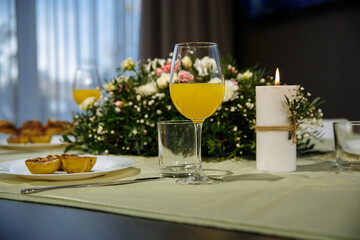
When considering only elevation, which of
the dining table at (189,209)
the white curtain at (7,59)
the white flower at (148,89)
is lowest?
the dining table at (189,209)

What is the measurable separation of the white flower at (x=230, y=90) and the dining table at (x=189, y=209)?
33 cm

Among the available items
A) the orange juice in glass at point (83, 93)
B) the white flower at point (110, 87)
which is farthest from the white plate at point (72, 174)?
the orange juice in glass at point (83, 93)

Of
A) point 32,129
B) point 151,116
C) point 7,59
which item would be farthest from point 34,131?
point 7,59

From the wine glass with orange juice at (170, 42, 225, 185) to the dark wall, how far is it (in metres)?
3.26

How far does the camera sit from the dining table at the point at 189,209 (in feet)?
1.87

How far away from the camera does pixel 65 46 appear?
3.74 meters

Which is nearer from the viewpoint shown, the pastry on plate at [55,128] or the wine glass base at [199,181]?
the wine glass base at [199,181]

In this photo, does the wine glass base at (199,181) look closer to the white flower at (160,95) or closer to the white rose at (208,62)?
the white rose at (208,62)

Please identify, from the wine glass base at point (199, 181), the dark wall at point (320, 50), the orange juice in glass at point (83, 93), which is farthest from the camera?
the dark wall at point (320, 50)

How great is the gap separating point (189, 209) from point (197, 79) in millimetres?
369

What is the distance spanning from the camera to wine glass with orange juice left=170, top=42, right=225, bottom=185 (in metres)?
0.92

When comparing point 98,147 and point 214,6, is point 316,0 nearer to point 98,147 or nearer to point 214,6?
point 214,6

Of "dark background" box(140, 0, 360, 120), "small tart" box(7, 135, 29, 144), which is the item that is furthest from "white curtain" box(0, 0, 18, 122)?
"small tart" box(7, 135, 29, 144)

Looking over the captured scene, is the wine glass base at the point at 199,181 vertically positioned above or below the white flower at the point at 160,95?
below
